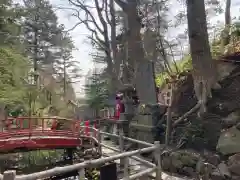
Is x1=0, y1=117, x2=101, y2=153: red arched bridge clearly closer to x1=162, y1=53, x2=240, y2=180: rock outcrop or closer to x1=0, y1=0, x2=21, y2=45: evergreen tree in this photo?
x1=162, y1=53, x2=240, y2=180: rock outcrop

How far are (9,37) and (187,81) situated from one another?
8.09m

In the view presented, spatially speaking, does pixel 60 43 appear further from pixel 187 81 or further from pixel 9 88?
pixel 187 81

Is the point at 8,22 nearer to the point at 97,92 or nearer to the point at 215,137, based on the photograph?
the point at 215,137

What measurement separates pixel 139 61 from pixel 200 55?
11.5 feet

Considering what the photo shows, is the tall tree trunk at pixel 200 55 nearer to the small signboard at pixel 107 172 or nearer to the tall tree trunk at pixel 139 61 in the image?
the tall tree trunk at pixel 139 61

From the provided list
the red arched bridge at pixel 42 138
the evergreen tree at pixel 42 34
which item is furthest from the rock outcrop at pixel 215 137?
the evergreen tree at pixel 42 34

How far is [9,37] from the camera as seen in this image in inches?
428

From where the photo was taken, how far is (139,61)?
10359mm

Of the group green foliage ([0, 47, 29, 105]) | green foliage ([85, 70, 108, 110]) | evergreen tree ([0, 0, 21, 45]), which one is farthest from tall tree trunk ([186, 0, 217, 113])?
green foliage ([85, 70, 108, 110])

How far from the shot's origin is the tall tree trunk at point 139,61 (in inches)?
393

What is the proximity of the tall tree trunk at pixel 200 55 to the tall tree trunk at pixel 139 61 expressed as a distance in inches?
106

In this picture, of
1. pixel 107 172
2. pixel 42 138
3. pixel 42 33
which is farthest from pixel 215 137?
pixel 42 33

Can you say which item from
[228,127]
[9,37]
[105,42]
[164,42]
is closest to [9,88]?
[9,37]

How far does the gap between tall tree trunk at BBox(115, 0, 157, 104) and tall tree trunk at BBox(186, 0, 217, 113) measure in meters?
2.70
